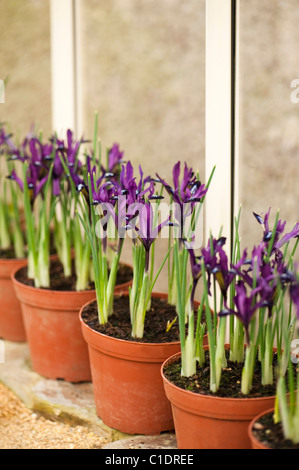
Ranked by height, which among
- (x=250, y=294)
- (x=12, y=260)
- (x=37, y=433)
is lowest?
(x=37, y=433)

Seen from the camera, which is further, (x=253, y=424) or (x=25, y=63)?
(x=25, y=63)

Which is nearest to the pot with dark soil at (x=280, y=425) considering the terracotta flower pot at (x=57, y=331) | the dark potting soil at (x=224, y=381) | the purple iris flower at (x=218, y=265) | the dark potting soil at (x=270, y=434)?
the dark potting soil at (x=270, y=434)

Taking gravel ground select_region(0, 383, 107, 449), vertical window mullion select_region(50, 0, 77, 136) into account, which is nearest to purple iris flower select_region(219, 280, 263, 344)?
gravel ground select_region(0, 383, 107, 449)

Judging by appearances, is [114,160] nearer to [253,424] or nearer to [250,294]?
[250,294]

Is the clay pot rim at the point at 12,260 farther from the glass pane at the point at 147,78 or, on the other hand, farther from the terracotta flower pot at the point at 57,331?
the glass pane at the point at 147,78

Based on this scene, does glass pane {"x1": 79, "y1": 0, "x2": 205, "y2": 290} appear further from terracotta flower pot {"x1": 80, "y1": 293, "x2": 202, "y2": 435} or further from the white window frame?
terracotta flower pot {"x1": 80, "y1": 293, "x2": 202, "y2": 435}

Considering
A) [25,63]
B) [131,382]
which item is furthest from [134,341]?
[25,63]

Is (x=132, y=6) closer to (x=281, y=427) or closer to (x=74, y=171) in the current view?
(x=74, y=171)

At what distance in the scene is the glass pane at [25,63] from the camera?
2984mm

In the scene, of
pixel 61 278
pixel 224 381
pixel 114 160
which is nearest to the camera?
pixel 224 381

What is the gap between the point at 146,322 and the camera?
1967 mm

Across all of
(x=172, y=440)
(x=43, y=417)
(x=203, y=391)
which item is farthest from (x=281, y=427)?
(x=43, y=417)

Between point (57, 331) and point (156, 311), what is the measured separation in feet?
1.46

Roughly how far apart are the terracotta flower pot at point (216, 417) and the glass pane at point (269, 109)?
671 millimetres
